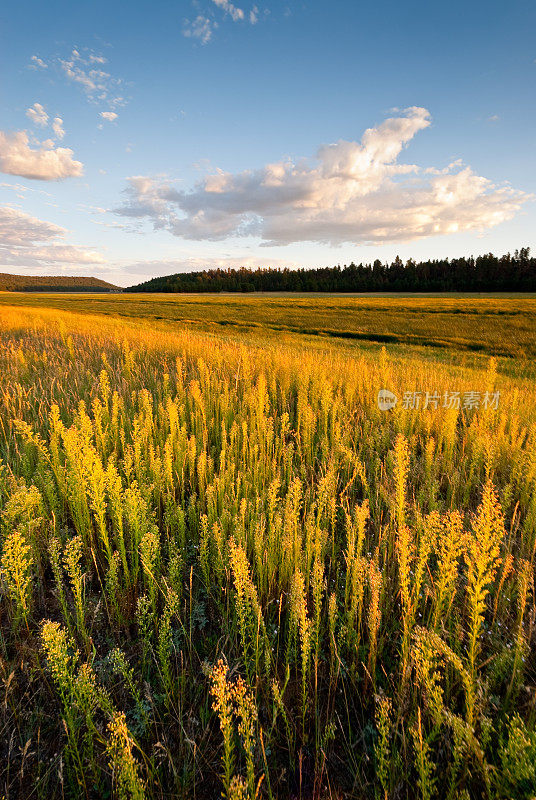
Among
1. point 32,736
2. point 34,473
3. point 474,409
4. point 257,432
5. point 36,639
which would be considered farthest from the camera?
point 474,409

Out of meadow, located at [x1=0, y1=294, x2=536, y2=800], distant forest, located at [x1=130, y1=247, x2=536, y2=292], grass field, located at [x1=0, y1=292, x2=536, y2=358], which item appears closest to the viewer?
meadow, located at [x1=0, y1=294, x2=536, y2=800]

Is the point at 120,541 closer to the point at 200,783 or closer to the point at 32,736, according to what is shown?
the point at 32,736

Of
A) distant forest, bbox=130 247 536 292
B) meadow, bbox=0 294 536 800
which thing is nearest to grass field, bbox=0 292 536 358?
meadow, bbox=0 294 536 800

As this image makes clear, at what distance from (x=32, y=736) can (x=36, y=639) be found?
1.34 feet

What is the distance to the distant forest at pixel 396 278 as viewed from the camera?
72625mm

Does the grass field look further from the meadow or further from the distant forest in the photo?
the distant forest

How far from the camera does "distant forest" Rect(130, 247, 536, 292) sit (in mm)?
72625

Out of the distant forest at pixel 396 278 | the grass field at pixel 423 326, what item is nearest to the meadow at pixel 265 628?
the grass field at pixel 423 326

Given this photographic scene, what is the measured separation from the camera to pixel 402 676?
1.45 m

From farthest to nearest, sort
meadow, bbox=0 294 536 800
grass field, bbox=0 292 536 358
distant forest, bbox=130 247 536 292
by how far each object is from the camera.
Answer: distant forest, bbox=130 247 536 292, grass field, bbox=0 292 536 358, meadow, bbox=0 294 536 800

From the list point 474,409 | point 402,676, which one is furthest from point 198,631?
point 474,409

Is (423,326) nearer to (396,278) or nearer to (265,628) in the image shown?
(265,628)

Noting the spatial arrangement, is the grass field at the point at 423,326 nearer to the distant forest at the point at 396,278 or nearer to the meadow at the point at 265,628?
the meadow at the point at 265,628

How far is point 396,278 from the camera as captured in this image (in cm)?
8694
